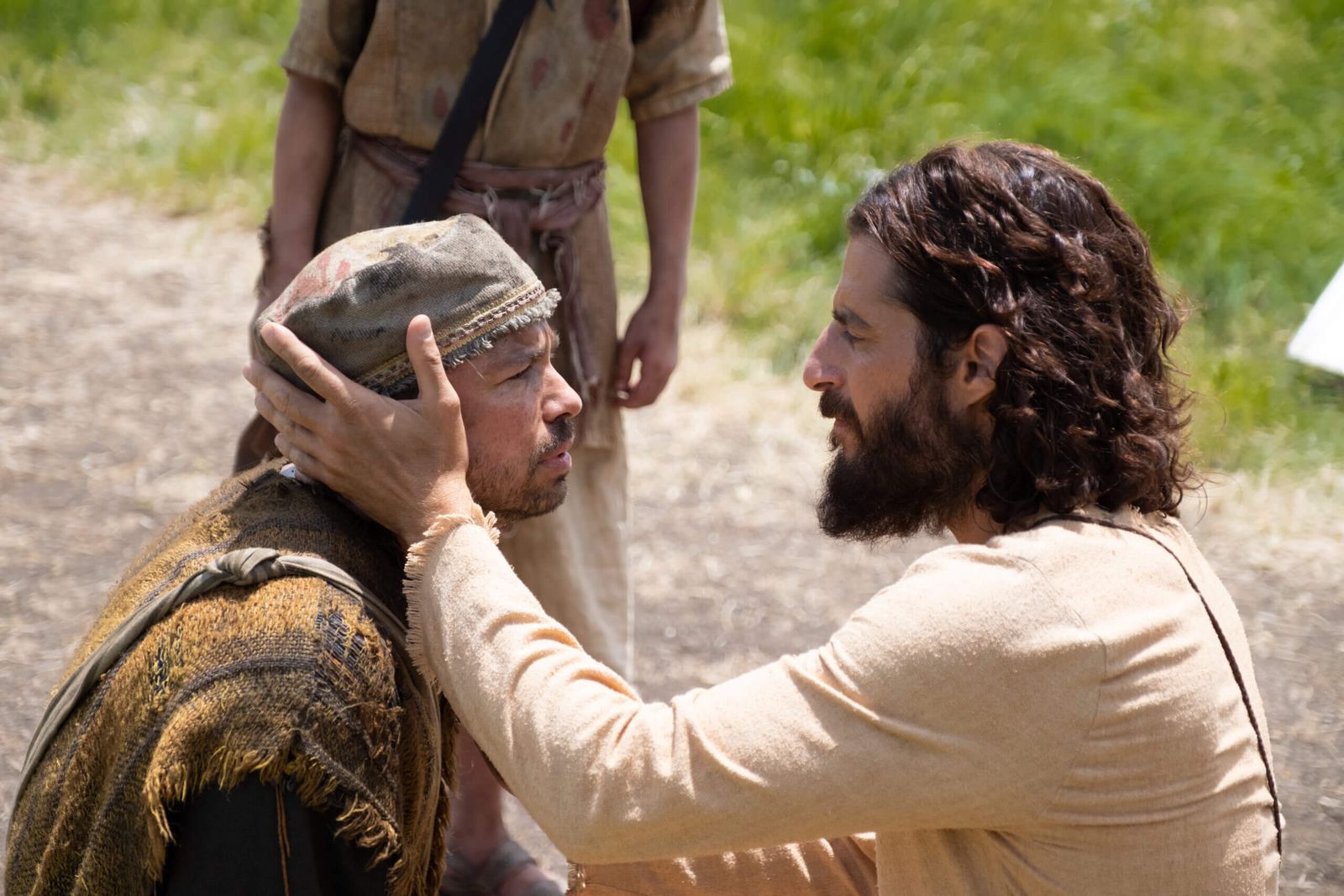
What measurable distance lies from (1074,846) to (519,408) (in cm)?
98

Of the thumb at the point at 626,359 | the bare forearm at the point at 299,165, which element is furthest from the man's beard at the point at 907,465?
the bare forearm at the point at 299,165

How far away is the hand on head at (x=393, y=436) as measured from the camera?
1.94 m

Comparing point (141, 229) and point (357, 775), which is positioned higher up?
point (357, 775)

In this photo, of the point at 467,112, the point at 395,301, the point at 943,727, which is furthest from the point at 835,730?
the point at 467,112

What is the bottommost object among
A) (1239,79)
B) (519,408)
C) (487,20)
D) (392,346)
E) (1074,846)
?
(1239,79)

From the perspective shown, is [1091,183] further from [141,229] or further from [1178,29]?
[1178,29]

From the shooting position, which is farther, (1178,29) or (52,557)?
(1178,29)

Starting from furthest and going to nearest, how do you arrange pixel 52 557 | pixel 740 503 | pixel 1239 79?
pixel 1239 79 < pixel 740 503 < pixel 52 557

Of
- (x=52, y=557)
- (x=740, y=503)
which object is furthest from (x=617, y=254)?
(x=52, y=557)

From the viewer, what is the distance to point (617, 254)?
22.8ft

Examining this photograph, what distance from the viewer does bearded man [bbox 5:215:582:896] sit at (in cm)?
175

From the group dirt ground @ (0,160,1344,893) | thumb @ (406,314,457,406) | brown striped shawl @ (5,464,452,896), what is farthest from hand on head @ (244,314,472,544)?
dirt ground @ (0,160,1344,893)

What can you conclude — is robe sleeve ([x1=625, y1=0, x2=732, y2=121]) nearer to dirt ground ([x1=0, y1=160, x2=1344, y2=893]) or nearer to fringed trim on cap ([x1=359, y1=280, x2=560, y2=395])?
fringed trim on cap ([x1=359, y1=280, x2=560, y2=395])

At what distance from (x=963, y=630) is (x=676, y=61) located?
5.75 ft
